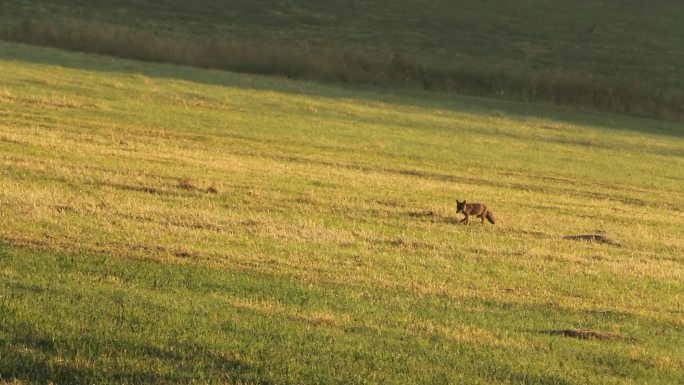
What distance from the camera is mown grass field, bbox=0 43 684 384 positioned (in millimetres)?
9375

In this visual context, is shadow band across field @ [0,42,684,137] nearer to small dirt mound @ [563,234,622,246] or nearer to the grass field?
the grass field

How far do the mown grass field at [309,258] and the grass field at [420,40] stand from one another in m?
17.4

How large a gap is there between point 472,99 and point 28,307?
131ft

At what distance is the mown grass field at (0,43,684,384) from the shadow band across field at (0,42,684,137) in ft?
32.1

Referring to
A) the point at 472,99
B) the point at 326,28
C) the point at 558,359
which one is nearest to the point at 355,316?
the point at 558,359

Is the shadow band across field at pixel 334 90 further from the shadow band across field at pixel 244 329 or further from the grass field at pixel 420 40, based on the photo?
the shadow band across field at pixel 244 329

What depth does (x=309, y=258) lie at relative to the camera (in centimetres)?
1395

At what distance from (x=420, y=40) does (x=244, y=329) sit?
53.5 meters

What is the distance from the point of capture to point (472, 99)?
48.7m

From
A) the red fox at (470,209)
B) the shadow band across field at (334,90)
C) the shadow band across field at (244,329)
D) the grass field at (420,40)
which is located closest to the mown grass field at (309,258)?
the shadow band across field at (244,329)

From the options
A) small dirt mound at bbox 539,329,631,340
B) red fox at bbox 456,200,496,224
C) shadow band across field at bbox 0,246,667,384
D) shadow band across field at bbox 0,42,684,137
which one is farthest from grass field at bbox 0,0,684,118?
small dirt mound at bbox 539,329,631,340

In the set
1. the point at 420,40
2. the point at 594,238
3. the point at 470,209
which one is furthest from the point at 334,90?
the point at 594,238

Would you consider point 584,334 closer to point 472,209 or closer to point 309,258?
point 309,258

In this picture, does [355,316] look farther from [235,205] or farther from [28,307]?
[235,205]
